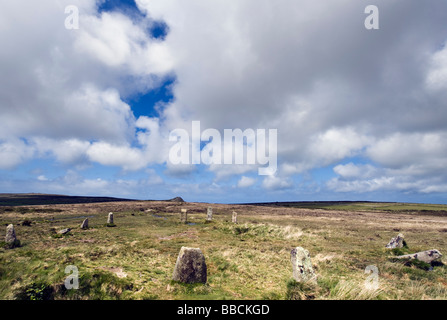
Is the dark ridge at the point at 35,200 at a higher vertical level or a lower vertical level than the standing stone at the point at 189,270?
lower

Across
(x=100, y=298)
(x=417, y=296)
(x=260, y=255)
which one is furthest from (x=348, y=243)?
(x=100, y=298)

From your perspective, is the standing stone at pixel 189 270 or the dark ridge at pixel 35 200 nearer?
the standing stone at pixel 189 270

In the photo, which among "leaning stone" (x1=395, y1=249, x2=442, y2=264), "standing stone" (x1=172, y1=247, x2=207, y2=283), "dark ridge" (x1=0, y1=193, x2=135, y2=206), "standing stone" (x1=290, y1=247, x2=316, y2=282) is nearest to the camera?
"standing stone" (x1=290, y1=247, x2=316, y2=282)

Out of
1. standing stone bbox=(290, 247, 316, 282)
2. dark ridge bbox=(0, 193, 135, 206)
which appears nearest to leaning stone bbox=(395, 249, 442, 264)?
standing stone bbox=(290, 247, 316, 282)

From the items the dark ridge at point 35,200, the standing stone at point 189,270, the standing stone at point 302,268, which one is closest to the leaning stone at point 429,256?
the standing stone at point 302,268

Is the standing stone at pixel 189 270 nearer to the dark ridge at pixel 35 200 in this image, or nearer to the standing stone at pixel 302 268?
the standing stone at pixel 302 268

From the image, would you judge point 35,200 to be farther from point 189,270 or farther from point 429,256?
point 429,256

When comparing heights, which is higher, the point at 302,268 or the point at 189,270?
the point at 302,268

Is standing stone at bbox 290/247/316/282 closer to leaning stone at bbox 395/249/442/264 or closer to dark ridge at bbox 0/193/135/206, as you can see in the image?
leaning stone at bbox 395/249/442/264

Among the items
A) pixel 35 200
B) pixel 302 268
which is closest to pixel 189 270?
pixel 302 268

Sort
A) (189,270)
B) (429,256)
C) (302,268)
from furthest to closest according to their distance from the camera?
(429,256) < (189,270) < (302,268)

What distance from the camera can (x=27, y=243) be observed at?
744 inches
